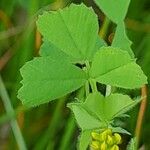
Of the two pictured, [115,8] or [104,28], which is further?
[104,28]

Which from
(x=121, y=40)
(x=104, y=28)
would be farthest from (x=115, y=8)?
(x=104, y=28)

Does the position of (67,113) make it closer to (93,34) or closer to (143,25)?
(143,25)

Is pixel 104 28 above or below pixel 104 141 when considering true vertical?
below

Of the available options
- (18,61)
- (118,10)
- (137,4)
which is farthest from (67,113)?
(118,10)

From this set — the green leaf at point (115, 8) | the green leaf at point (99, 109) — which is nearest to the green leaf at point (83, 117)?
the green leaf at point (99, 109)

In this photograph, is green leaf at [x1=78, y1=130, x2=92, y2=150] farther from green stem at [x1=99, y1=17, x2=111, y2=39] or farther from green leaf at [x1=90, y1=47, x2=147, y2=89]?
green stem at [x1=99, y1=17, x2=111, y2=39]

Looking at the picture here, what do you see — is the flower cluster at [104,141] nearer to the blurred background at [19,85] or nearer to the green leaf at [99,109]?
the green leaf at [99,109]

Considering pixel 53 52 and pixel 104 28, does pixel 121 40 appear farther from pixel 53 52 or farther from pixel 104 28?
pixel 104 28
